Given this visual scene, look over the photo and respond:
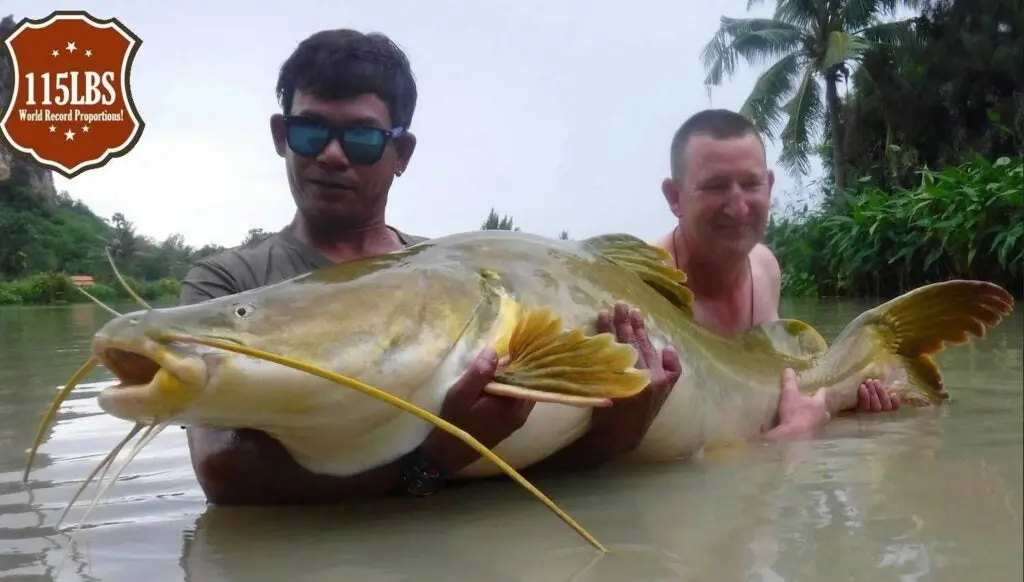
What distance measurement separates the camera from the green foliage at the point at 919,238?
7.78 meters

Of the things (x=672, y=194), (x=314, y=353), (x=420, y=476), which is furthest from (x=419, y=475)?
(x=672, y=194)

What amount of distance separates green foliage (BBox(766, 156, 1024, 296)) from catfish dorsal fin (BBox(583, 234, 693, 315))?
6248 mm

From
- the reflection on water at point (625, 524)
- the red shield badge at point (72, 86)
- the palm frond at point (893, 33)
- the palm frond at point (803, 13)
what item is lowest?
the reflection on water at point (625, 524)

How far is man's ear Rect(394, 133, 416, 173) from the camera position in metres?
2.52

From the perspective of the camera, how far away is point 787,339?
8.77ft

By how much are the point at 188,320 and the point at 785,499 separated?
3.51 ft

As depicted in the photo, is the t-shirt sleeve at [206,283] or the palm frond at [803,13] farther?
the palm frond at [803,13]

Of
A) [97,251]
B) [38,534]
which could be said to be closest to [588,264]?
[97,251]

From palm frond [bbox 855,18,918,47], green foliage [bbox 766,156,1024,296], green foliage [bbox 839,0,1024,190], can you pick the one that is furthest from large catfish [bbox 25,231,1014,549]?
palm frond [bbox 855,18,918,47]

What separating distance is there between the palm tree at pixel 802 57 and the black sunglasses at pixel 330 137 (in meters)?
17.3

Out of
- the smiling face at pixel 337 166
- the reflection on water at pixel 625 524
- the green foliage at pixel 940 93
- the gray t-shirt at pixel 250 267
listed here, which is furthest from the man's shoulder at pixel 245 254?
the green foliage at pixel 940 93

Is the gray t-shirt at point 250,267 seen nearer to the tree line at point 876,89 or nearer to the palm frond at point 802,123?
the tree line at point 876,89

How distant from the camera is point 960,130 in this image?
684 inches

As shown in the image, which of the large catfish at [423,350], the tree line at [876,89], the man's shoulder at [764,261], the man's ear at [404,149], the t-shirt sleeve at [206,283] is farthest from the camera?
the tree line at [876,89]
